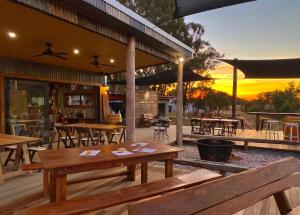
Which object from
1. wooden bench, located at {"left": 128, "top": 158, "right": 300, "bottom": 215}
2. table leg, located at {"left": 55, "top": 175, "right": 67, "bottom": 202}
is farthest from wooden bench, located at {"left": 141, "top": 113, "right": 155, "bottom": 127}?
wooden bench, located at {"left": 128, "top": 158, "right": 300, "bottom": 215}

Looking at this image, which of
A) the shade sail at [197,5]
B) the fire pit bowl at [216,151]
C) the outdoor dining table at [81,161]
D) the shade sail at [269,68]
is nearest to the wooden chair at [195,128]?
the shade sail at [269,68]

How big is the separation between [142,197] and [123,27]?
330 centimetres

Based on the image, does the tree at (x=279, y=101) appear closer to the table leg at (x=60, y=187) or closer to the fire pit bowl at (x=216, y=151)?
the fire pit bowl at (x=216, y=151)

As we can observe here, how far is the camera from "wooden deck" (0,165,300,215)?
117 inches

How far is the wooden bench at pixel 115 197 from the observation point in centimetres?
208

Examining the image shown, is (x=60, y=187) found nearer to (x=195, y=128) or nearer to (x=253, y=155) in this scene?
(x=253, y=155)

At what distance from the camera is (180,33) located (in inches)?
724

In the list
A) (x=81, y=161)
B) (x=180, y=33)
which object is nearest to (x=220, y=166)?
(x=81, y=161)

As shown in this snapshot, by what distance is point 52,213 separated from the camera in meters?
2.02

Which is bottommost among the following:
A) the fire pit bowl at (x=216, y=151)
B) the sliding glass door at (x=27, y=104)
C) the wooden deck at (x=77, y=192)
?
the wooden deck at (x=77, y=192)

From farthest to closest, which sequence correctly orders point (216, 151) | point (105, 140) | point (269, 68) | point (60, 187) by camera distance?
point (269, 68)
point (105, 140)
point (216, 151)
point (60, 187)

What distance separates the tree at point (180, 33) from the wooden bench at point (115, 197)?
573 inches

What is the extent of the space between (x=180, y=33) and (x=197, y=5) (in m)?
15.8

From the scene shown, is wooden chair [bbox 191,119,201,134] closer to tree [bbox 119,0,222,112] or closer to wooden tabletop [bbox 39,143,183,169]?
wooden tabletop [bbox 39,143,183,169]
